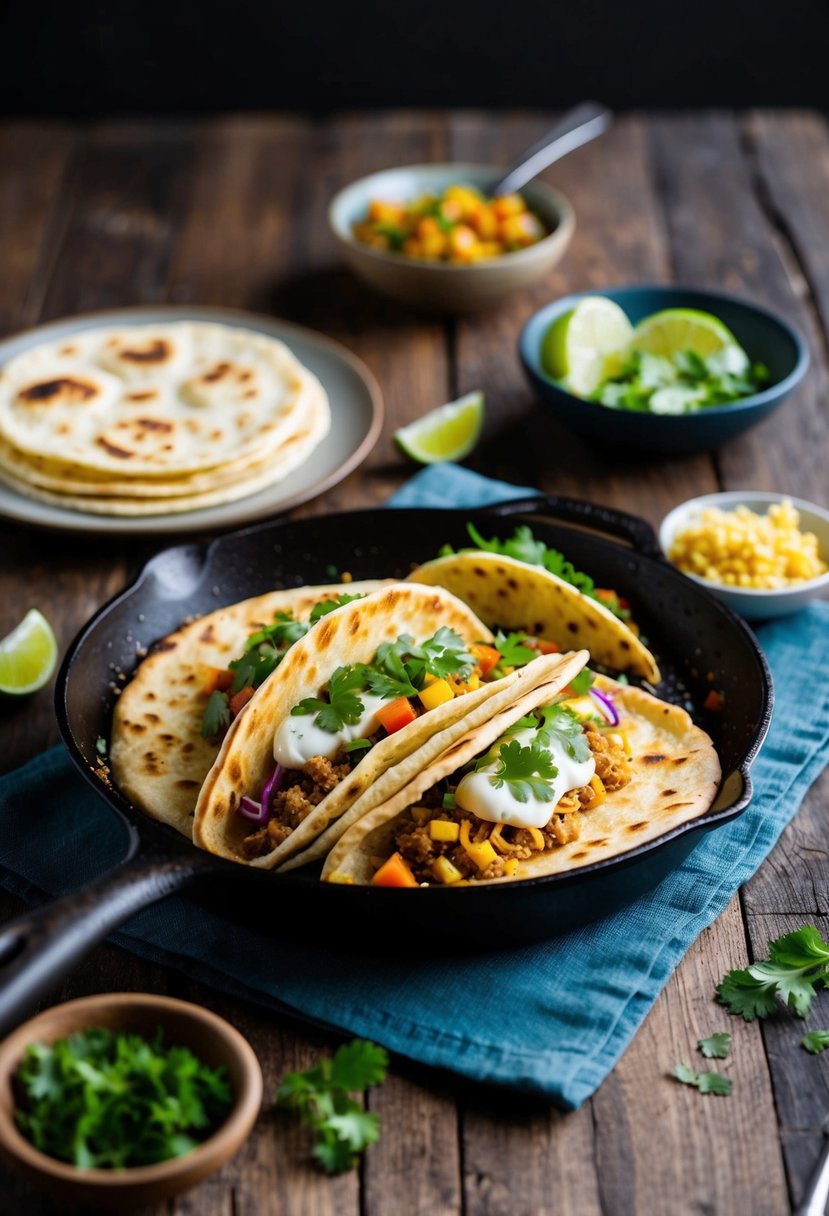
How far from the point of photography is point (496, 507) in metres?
3.87

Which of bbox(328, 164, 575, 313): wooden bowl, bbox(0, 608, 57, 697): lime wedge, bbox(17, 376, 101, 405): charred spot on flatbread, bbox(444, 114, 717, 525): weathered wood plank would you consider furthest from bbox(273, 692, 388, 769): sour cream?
bbox(328, 164, 575, 313): wooden bowl

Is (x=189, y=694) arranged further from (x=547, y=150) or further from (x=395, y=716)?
(x=547, y=150)

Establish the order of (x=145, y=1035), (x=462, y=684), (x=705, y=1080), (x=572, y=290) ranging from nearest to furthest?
(x=145, y=1035), (x=705, y=1080), (x=462, y=684), (x=572, y=290)

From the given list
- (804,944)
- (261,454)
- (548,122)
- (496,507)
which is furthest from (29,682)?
(548,122)

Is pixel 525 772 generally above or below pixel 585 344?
above

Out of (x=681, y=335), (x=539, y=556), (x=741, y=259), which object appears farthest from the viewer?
(x=741, y=259)

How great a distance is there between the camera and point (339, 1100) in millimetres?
2490

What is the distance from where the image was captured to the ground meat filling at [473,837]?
2748 mm

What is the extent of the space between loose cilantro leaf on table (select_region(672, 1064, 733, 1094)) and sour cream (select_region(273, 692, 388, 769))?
98 centimetres

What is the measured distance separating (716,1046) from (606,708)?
86 cm

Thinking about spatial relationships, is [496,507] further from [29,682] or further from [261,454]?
[29,682]

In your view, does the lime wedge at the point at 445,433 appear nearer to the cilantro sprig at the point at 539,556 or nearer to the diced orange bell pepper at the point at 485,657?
the cilantro sprig at the point at 539,556

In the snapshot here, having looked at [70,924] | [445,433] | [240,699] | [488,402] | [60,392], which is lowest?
[488,402]

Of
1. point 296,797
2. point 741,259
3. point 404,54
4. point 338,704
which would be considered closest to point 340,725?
point 338,704
